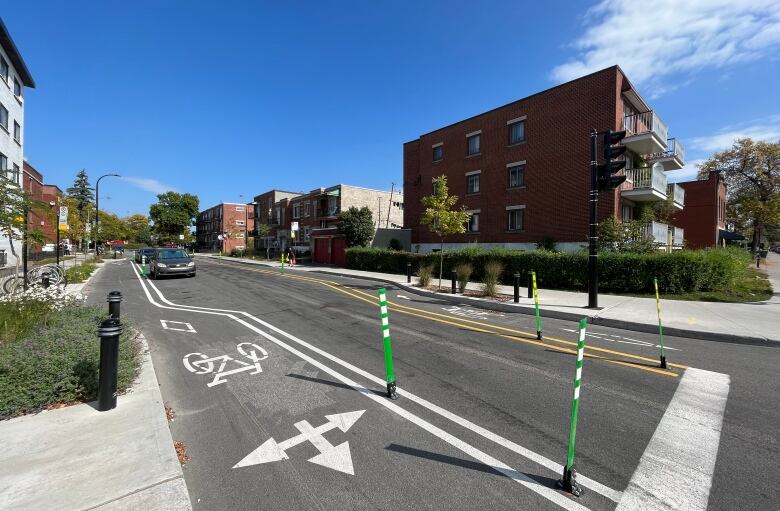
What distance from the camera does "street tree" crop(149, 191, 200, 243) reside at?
83.9 m

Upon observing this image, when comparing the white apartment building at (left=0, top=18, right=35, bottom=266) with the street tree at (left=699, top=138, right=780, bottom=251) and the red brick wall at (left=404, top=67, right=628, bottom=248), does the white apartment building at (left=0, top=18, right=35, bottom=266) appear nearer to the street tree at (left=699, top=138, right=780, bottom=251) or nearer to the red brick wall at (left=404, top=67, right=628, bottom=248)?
the red brick wall at (left=404, top=67, right=628, bottom=248)

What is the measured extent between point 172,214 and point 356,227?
2835 inches

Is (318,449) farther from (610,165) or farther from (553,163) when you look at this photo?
(553,163)

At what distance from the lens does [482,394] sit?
463cm

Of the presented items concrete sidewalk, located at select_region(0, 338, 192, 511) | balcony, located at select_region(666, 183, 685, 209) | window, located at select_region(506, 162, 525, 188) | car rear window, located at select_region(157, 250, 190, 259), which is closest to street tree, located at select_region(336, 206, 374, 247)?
window, located at select_region(506, 162, 525, 188)

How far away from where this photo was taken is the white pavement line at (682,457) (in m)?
2.70

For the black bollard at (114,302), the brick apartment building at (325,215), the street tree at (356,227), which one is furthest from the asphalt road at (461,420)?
the brick apartment building at (325,215)

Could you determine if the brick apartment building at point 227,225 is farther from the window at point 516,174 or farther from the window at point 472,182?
the window at point 516,174

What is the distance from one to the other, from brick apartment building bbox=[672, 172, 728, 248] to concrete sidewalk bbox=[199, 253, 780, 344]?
89.3ft

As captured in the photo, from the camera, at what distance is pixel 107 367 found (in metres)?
3.87

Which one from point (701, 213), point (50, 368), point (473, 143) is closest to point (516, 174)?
point (473, 143)

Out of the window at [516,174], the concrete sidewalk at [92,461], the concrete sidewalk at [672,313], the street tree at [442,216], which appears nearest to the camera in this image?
the concrete sidewalk at [92,461]

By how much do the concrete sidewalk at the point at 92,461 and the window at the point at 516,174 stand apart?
80.1 ft

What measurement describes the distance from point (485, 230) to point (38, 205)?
23336mm
